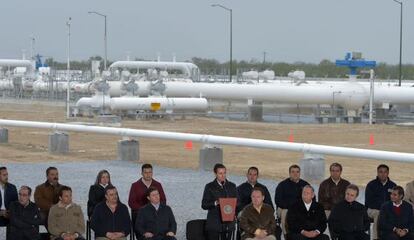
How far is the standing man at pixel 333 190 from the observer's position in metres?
12.2

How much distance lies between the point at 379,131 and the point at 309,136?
539 cm

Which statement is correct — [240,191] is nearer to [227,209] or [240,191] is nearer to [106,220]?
[227,209]

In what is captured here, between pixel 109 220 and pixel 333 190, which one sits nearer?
pixel 109 220

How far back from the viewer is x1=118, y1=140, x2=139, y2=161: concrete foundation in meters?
23.5

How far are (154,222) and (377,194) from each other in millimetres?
3268

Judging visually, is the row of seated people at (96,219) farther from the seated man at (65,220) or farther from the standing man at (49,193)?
the standing man at (49,193)

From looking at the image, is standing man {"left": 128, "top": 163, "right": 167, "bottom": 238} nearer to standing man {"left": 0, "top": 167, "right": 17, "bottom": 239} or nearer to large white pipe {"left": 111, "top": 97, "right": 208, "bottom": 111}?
standing man {"left": 0, "top": 167, "right": 17, "bottom": 239}

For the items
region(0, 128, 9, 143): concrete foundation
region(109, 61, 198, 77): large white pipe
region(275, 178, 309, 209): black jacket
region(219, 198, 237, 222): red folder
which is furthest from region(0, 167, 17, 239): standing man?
region(109, 61, 198, 77): large white pipe

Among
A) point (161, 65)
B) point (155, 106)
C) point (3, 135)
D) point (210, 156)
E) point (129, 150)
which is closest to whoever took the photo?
point (210, 156)

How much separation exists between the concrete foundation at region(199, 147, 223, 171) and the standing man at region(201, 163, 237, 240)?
9.06m

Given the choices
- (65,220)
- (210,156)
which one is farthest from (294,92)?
(65,220)

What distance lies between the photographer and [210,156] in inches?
830

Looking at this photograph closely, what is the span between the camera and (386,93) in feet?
168

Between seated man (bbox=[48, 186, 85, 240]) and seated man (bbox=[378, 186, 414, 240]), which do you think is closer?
seated man (bbox=[378, 186, 414, 240])
